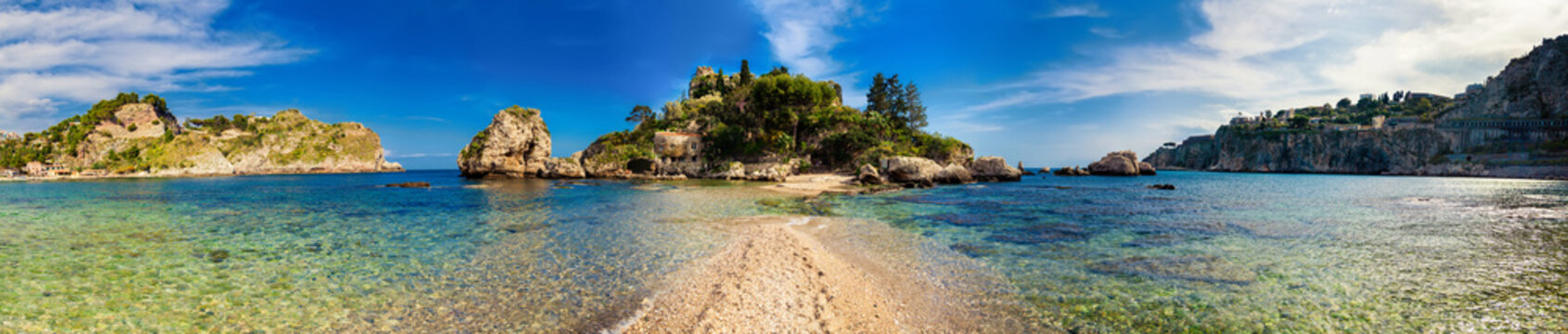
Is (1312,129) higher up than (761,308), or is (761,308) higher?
(1312,129)

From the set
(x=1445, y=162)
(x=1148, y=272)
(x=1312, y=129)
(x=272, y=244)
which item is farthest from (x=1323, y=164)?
(x=272, y=244)

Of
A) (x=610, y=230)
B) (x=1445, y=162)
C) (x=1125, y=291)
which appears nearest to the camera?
(x=1125, y=291)

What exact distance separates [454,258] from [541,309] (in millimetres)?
5296

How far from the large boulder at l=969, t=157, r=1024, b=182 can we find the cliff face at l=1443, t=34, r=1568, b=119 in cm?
9149

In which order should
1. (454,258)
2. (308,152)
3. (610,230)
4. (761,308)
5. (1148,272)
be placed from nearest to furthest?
1. (761,308)
2. (1148,272)
3. (454,258)
4. (610,230)
5. (308,152)

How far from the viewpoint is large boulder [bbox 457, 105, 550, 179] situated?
6222 centimetres

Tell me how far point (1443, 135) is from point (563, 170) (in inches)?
5851

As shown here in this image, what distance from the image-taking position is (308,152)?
11250 cm

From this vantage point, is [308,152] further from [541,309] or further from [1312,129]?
[1312,129]

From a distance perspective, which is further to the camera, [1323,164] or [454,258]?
[1323,164]

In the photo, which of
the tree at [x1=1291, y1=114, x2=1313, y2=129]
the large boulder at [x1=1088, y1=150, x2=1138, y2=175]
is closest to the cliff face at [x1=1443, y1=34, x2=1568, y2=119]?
the tree at [x1=1291, y1=114, x2=1313, y2=129]

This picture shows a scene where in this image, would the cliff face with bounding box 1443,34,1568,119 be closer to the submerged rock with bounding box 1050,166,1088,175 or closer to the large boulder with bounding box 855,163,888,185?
the submerged rock with bounding box 1050,166,1088,175

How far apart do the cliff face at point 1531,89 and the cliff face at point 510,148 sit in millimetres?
149873

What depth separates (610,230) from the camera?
1516 cm
